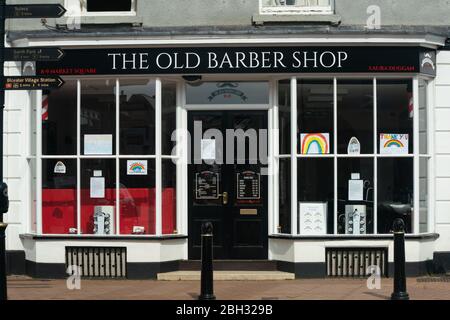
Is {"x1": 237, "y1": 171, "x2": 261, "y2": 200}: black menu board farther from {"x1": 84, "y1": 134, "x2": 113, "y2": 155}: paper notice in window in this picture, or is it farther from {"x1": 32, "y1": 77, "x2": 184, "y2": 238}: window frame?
{"x1": 84, "y1": 134, "x2": 113, "y2": 155}: paper notice in window

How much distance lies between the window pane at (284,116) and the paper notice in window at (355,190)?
1194mm

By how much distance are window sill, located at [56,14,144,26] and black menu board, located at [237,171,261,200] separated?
10.4ft

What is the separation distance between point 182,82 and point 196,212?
7.43 feet

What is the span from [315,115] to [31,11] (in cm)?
523

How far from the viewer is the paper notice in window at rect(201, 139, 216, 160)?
15102 millimetres

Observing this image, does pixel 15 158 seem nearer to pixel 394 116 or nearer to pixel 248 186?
pixel 248 186

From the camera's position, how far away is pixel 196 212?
1508 cm

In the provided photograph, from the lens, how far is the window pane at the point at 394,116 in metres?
14.6

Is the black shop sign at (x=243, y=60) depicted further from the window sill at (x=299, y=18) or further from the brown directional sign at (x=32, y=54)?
the brown directional sign at (x=32, y=54)

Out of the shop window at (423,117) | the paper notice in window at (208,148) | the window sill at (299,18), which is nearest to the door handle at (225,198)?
the paper notice in window at (208,148)

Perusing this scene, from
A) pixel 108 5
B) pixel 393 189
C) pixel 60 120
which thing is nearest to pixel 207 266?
pixel 393 189

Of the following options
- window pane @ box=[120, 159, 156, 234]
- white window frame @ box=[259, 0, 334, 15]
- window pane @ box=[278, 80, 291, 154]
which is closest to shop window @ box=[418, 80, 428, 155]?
white window frame @ box=[259, 0, 334, 15]

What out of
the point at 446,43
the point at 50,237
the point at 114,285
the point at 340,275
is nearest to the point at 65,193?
the point at 50,237
